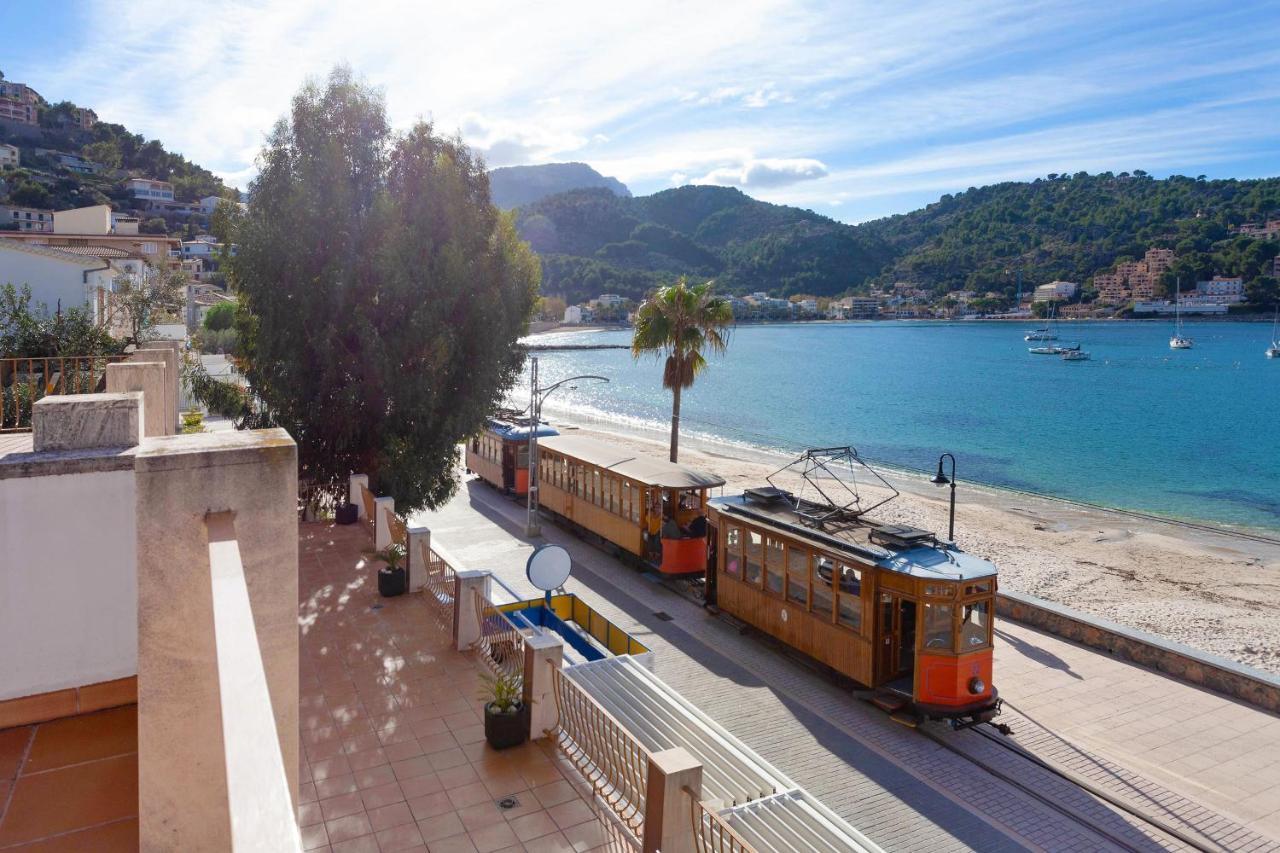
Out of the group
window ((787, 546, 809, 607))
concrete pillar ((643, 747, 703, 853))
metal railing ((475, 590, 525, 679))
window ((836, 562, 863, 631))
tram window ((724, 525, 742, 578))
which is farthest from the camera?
tram window ((724, 525, 742, 578))

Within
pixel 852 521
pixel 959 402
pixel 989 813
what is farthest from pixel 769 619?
pixel 959 402

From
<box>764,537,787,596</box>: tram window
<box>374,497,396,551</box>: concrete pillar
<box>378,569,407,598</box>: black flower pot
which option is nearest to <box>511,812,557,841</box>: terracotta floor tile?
<box>378,569,407,598</box>: black flower pot

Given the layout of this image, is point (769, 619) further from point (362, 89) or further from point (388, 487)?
point (362, 89)

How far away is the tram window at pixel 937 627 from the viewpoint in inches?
440

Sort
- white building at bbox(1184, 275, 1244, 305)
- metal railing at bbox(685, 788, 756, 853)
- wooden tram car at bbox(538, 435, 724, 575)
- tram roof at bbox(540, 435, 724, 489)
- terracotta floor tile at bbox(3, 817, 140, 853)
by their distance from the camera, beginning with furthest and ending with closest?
1. white building at bbox(1184, 275, 1244, 305)
2. tram roof at bbox(540, 435, 724, 489)
3. wooden tram car at bbox(538, 435, 724, 575)
4. metal railing at bbox(685, 788, 756, 853)
5. terracotta floor tile at bbox(3, 817, 140, 853)

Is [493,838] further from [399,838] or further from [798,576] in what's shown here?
[798,576]

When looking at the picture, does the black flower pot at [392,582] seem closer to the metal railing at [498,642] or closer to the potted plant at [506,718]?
the metal railing at [498,642]

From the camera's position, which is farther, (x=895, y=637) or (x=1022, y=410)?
(x=1022, y=410)

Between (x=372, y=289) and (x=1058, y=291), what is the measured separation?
192 m

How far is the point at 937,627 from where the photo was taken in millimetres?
11211

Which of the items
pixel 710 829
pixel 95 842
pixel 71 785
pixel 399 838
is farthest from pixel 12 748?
pixel 710 829

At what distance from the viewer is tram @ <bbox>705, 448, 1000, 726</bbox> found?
1115cm

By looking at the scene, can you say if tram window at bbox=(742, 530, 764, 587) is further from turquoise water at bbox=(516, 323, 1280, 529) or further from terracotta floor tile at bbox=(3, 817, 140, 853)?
turquoise water at bbox=(516, 323, 1280, 529)

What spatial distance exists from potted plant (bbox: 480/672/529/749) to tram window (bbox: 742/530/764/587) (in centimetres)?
776
